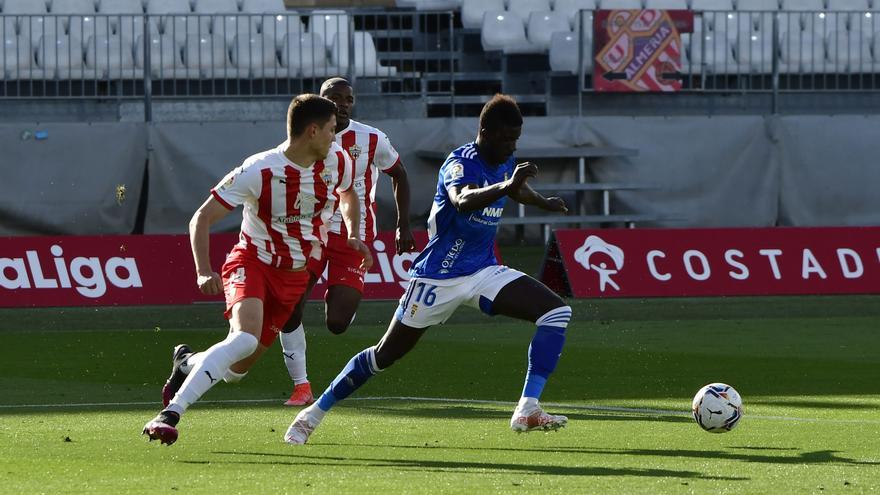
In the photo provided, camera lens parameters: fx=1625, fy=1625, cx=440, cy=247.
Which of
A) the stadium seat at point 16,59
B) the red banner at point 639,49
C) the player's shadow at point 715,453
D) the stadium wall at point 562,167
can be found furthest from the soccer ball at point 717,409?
the stadium seat at point 16,59

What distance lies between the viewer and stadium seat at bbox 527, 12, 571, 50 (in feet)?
76.6

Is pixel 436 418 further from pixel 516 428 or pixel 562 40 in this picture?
pixel 562 40

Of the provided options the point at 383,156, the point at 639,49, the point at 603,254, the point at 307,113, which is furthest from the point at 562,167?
the point at 307,113

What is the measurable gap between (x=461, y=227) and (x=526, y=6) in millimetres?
15994

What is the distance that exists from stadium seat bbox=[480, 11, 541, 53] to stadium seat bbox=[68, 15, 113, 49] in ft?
17.1

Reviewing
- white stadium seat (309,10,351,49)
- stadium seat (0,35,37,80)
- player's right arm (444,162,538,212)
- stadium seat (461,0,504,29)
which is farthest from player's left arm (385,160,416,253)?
stadium seat (461,0,504,29)

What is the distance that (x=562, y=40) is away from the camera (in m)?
22.4

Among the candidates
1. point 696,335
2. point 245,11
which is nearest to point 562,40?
point 245,11

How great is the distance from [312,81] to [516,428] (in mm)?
14135

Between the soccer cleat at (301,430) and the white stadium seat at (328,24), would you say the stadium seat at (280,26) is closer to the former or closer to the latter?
the white stadium seat at (328,24)

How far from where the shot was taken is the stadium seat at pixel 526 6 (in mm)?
24125

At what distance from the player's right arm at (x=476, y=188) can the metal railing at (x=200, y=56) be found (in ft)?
41.3

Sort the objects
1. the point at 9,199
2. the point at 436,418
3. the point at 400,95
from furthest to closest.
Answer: the point at 400,95, the point at 9,199, the point at 436,418

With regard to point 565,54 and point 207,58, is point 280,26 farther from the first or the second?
point 565,54
